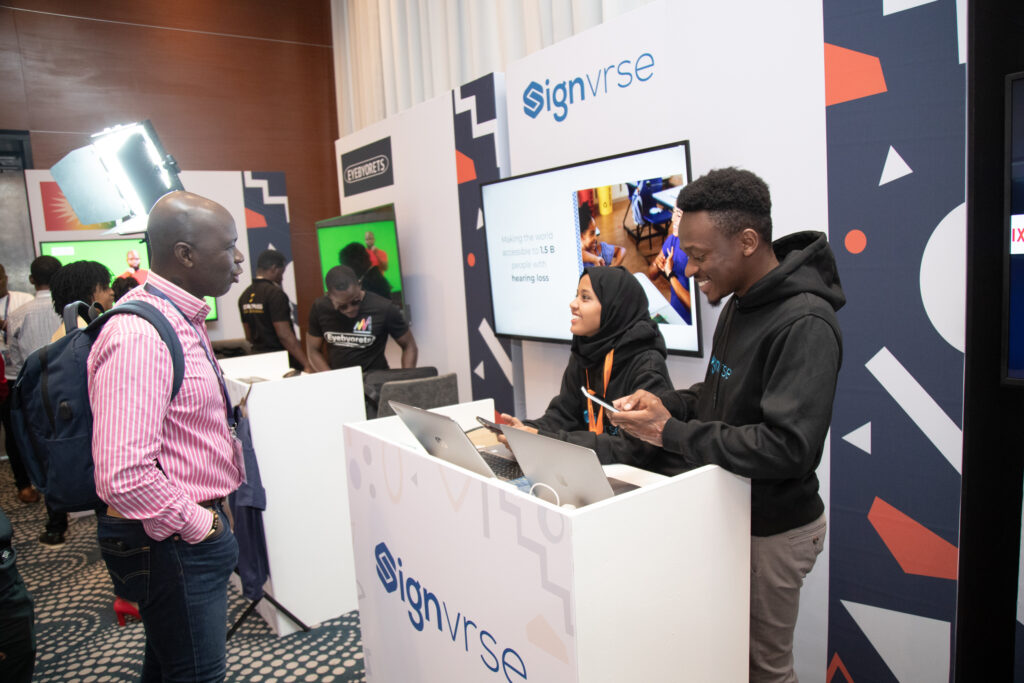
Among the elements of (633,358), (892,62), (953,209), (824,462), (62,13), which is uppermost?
(62,13)

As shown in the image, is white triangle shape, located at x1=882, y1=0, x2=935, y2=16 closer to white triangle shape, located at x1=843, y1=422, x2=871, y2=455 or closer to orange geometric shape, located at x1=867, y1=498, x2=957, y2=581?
white triangle shape, located at x1=843, y1=422, x2=871, y2=455

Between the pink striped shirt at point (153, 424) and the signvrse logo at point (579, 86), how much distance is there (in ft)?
6.34

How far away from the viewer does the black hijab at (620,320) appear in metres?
2.13

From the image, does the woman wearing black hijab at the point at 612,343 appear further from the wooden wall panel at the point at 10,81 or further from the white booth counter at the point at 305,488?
the wooden wall panel at the point at 10,81

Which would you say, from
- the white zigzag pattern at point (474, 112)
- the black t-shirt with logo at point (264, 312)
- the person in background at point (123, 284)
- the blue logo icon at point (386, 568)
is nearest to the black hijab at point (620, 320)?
the blue logo icon at point (386, 568)

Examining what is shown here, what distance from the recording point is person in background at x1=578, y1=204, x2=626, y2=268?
110 inches

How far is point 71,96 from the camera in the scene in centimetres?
597

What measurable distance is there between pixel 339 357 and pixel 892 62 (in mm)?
3247

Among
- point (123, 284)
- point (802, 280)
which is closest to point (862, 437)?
point (802, 280)

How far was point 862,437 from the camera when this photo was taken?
2072 mm

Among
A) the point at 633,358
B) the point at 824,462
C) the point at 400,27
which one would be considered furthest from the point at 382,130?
the point at 824,462

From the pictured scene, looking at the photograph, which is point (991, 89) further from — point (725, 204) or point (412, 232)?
point (412, 232)

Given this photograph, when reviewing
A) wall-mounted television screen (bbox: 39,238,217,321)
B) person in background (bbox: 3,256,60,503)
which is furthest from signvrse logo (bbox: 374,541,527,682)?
wall-mounted television screen (bbox: 39,238,217,321)

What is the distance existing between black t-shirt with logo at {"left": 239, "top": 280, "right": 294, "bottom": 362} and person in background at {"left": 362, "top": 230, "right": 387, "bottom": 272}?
931 mm
